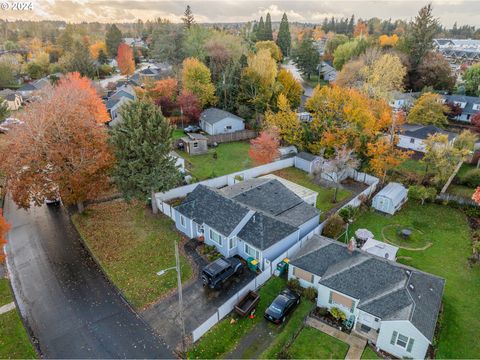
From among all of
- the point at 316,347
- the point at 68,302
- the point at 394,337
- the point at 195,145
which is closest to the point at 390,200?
the point at 394,337

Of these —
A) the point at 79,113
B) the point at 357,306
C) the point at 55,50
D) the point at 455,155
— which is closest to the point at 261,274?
the point at 357,306

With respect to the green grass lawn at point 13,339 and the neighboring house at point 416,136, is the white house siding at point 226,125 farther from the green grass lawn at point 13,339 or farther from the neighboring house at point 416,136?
the green grass lawn at point 13,339

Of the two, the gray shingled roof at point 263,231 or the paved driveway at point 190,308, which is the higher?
the gray shingled roof at point 263,231

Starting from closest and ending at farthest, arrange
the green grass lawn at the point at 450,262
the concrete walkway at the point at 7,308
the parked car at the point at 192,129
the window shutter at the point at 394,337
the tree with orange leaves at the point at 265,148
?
the window shutter at the point at 394,337 → the green grass lawn at the point at 450,262 → the concrete walkway at the point at 7,308 → the tree with orange leaves at the point at 265,148 → the parked car at the point at 192,129

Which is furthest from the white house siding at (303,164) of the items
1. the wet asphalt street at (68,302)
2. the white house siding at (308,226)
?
the wet asphalt street at (68,302)

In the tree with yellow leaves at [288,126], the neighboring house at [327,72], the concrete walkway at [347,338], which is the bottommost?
the concrete walkway at [347,338]

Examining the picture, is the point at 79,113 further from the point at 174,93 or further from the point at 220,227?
the point at 174,93

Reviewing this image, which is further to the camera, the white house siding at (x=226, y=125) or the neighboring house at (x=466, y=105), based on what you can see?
the neighboring house at (x=466, y=105)

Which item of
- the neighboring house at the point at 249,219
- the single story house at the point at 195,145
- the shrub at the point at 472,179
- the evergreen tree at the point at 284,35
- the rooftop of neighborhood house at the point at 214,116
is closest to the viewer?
the neighboring house at the point at 249,219

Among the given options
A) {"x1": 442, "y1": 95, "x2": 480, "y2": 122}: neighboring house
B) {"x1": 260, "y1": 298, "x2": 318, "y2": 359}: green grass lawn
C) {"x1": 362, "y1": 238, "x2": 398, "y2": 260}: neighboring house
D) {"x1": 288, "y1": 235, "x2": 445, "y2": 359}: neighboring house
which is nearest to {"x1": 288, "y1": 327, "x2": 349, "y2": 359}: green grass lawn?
{"x1": 260, "y1": 298, "x2": 318, "y2": 359}: green grass lawn
